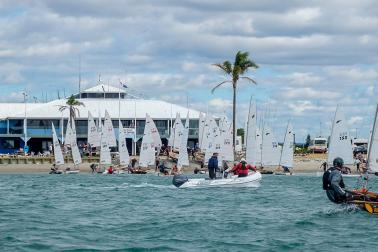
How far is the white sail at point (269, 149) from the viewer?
68.1 m

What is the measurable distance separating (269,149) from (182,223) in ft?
137

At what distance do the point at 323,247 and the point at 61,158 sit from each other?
53.2m

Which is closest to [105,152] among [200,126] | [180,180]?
[200,126]

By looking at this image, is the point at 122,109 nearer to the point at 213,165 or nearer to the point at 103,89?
the point at 103,89

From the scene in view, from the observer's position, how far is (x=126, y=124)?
3644 inches

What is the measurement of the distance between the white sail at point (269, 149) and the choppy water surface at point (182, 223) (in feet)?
91.4

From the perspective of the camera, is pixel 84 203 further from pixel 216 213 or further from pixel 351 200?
pixel 351 200

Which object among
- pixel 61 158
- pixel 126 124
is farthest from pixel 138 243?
pixel 126 124

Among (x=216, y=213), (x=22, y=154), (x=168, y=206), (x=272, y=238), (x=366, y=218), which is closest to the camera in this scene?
(x=272, y=238)

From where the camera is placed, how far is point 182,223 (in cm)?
2672

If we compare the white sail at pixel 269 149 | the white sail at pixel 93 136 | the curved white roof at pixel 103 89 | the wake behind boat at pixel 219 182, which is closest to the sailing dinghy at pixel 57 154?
the white sail at pixel 93 136

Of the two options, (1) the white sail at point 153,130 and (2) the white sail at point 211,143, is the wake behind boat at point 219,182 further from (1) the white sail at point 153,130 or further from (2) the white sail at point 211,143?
(1) the white sail at point 153,130

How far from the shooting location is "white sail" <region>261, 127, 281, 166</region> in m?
68.1

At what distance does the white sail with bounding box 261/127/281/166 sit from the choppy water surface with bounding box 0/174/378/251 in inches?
1096
